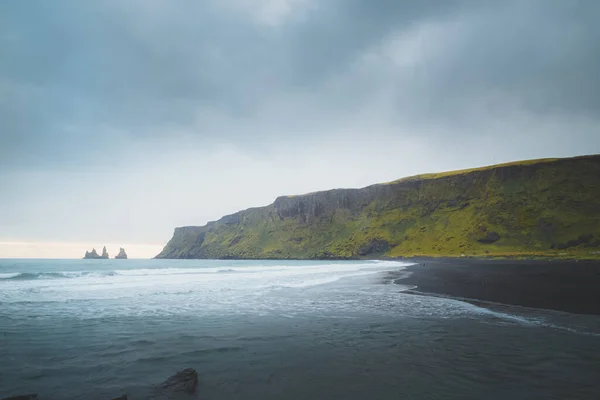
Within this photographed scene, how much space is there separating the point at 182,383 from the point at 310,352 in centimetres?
417

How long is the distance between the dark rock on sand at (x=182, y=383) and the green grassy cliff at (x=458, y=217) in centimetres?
9775

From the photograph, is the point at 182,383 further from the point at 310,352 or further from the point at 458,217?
the point at 458,217

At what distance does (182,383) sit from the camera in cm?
718

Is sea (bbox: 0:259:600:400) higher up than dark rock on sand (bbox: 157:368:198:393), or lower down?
lower down

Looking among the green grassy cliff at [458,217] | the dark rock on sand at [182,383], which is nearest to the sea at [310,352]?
the dark rock on sand at [182,383]

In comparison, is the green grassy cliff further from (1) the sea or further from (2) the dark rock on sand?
(2) the dark rock on sand

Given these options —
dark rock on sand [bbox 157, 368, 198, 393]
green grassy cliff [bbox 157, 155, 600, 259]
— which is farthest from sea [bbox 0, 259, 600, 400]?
green grassy cliff [bbox 157, 155, 600, 259]

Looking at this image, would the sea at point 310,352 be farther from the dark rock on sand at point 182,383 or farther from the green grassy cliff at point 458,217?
the green grassy cliff at point 458,217

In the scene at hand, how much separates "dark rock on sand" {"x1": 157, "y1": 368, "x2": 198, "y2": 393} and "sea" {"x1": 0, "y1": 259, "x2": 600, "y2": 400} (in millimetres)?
196

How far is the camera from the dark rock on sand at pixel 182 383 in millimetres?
6961

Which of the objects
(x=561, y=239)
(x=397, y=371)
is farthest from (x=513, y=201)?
(x=397, y=371)

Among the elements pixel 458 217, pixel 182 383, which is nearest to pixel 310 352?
pixel 182 383

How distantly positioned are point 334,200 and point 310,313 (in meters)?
170

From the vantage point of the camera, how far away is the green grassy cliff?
103812 millimetres
